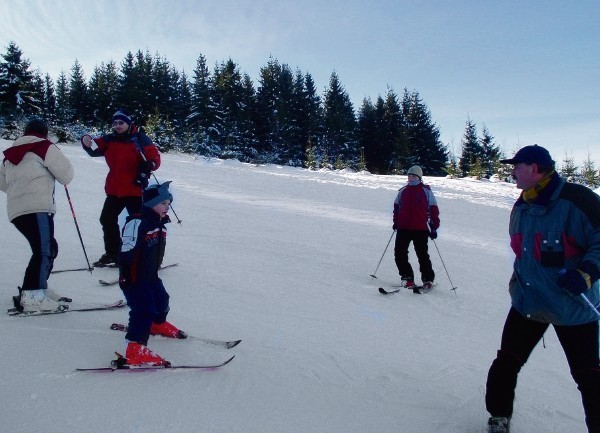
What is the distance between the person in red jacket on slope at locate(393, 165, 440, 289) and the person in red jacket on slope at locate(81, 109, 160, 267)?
12.7ft

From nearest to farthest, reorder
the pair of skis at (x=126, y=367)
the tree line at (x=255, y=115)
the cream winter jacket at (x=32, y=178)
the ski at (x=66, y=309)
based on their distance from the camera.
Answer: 1. the pair of skis at (x=126, y=367)
2. the ski at (x=66, y=309)
3. the cream winter jacket at (x=32, y=178)
4. the tree line at (x=255, y=115)

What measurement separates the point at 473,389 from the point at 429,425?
0.84m

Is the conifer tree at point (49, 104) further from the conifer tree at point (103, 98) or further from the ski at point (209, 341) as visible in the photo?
the ski at point (209, 341)

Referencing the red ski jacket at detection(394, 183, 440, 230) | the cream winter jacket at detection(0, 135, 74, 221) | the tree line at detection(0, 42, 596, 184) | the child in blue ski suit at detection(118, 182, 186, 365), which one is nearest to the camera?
the child in blue ski suit at detection(118, 182, 186, 365)

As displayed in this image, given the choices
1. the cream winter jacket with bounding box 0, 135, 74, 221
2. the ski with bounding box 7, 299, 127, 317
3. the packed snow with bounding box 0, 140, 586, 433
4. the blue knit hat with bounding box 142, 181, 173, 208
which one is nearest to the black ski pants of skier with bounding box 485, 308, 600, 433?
the packed snow with bounding box 0, 140, 586, 433

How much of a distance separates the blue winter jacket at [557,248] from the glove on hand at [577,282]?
10 centimetres

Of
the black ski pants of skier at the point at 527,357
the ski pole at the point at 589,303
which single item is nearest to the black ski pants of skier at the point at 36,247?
the black ski pants of skier at the point at 527,357

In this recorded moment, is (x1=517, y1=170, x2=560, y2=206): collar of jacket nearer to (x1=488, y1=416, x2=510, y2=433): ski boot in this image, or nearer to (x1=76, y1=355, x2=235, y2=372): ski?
(x1=488, y1=416, x2=510, y2=433): ski boot

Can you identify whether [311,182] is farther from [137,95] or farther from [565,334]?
[137,95]

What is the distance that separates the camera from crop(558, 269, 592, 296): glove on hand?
2525 mm

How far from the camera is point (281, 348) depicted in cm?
414

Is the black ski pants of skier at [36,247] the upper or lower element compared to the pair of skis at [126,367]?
upper

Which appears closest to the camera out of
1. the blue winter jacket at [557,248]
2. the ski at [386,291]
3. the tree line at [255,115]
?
the blue winter jacket at [557,248]

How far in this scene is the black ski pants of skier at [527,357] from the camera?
262cm
